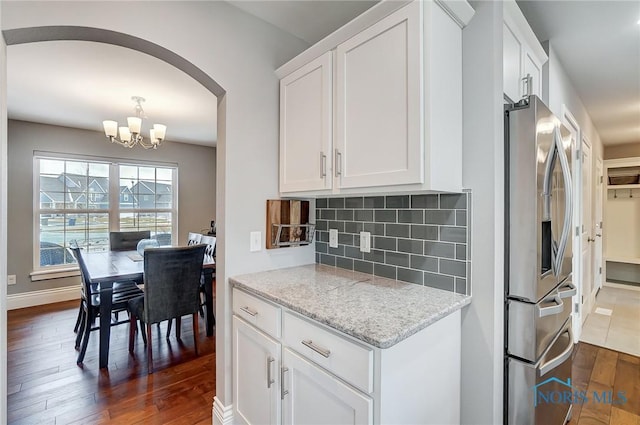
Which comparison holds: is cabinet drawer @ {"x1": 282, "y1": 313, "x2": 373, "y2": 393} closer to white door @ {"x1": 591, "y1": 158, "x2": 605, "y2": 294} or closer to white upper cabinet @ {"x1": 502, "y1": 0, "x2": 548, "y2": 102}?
white upper cabinet @ {"x1": 502, "y1": 0, "x2": 548, "y2": 102}

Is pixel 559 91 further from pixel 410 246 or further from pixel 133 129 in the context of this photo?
pixel 133 129

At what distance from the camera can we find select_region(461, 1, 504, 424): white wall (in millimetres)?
1339

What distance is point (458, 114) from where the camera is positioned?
1394 millimetres

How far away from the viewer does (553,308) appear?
1.44m

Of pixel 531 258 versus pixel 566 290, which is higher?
pixel 531 258

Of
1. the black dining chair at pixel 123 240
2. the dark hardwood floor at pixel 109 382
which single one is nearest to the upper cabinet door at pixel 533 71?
the dark hardwood floor at pixel 109 382

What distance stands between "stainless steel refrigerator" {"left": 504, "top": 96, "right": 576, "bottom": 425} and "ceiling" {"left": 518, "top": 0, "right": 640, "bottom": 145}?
3.13ft

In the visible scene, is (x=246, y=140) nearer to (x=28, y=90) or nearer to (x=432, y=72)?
(x=432, y=72)

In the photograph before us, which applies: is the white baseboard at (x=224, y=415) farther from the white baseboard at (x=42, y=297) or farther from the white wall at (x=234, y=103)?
the white baseboard at (x=42, y=297)

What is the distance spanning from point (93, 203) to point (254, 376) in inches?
173

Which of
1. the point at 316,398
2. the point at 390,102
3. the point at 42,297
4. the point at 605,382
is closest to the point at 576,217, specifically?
the point at 605,382

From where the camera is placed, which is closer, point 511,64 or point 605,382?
point 511,64

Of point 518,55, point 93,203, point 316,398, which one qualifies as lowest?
point 316,398

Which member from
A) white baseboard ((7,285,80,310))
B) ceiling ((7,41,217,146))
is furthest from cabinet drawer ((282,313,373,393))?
white baseboard ((7,285,80,310))
